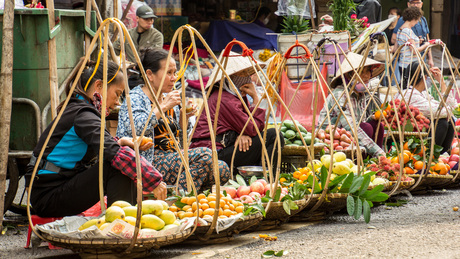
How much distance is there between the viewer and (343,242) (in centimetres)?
330

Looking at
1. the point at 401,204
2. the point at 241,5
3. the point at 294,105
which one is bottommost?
the point at 401,204

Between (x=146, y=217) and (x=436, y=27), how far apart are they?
418 inches

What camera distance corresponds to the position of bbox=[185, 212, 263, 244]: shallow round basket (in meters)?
3.28

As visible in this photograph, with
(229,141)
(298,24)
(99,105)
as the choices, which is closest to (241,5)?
(298,24)

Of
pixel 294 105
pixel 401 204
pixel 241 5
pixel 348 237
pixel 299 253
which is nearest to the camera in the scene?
pixel 299 253

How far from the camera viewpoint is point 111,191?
3.20m

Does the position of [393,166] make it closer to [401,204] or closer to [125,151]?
[401,204]

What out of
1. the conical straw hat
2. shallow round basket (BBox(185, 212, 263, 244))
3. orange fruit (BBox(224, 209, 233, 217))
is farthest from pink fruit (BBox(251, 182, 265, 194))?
the conical straw hat

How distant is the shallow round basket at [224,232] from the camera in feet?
10.8

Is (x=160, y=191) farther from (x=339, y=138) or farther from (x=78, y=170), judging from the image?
(x=339, y=138)

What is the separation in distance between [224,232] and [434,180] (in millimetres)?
2470

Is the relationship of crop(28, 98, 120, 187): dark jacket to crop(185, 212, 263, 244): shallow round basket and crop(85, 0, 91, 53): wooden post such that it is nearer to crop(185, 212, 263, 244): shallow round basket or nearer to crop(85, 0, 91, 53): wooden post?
crop(185, 212, 263, 244): shallow round basket

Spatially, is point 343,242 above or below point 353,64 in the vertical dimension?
below

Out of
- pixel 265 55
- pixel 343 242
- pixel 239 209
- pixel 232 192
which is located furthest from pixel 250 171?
pixel 265 55
